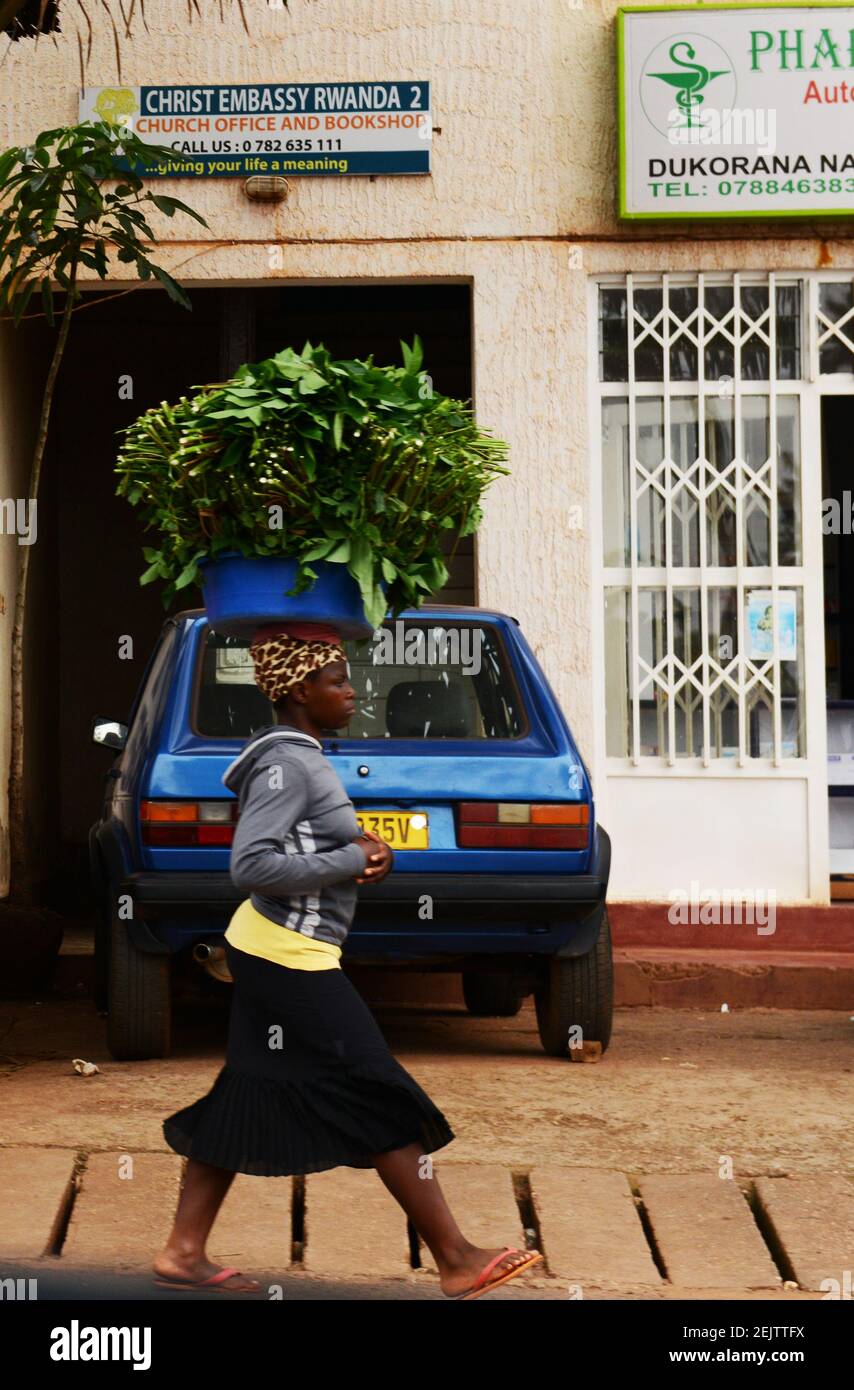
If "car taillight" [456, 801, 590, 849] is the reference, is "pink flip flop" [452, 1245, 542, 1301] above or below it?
below

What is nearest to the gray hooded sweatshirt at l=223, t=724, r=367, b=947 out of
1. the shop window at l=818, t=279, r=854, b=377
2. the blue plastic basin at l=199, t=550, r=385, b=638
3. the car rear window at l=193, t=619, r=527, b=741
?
the blue plastic basin at l=199, t=550, r=385, b=638

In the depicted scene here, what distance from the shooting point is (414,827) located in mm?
6543

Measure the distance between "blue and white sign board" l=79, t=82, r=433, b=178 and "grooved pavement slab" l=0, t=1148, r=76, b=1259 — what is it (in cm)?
532

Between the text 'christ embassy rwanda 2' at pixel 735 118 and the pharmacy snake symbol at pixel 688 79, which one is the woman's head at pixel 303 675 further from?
the pharmacy snake symbol at pixel 688 79

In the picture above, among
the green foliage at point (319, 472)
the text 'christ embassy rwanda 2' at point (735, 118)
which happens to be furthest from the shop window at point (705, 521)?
the green foliage at point (319, 472)

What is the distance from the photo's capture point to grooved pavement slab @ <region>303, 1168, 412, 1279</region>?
4512 mm

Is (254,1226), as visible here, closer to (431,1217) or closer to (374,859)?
(431,1217)

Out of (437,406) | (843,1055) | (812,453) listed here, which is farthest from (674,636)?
(437,406)

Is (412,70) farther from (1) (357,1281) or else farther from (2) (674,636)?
(1) (357,1281)

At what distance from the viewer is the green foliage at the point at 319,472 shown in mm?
4285

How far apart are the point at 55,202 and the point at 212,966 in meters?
3.25

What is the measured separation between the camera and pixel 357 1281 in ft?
14.5

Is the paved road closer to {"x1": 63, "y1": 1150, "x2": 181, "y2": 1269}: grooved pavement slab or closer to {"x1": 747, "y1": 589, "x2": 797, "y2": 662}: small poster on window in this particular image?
{"x1": 63, "y1": 1150, "x2": 181, "y2": 1269}: grooved pavement slab

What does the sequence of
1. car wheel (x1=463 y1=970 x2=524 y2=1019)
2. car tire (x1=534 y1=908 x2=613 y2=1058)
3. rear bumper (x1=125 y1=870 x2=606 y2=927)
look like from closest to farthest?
rear bumper (x1=125 y1=870 x2=606 y2=927), car tire (x1=534 y1=908 x2=613 y2=1058), car wheel (x1=463 y1=970 x2=524 y2=1019)
